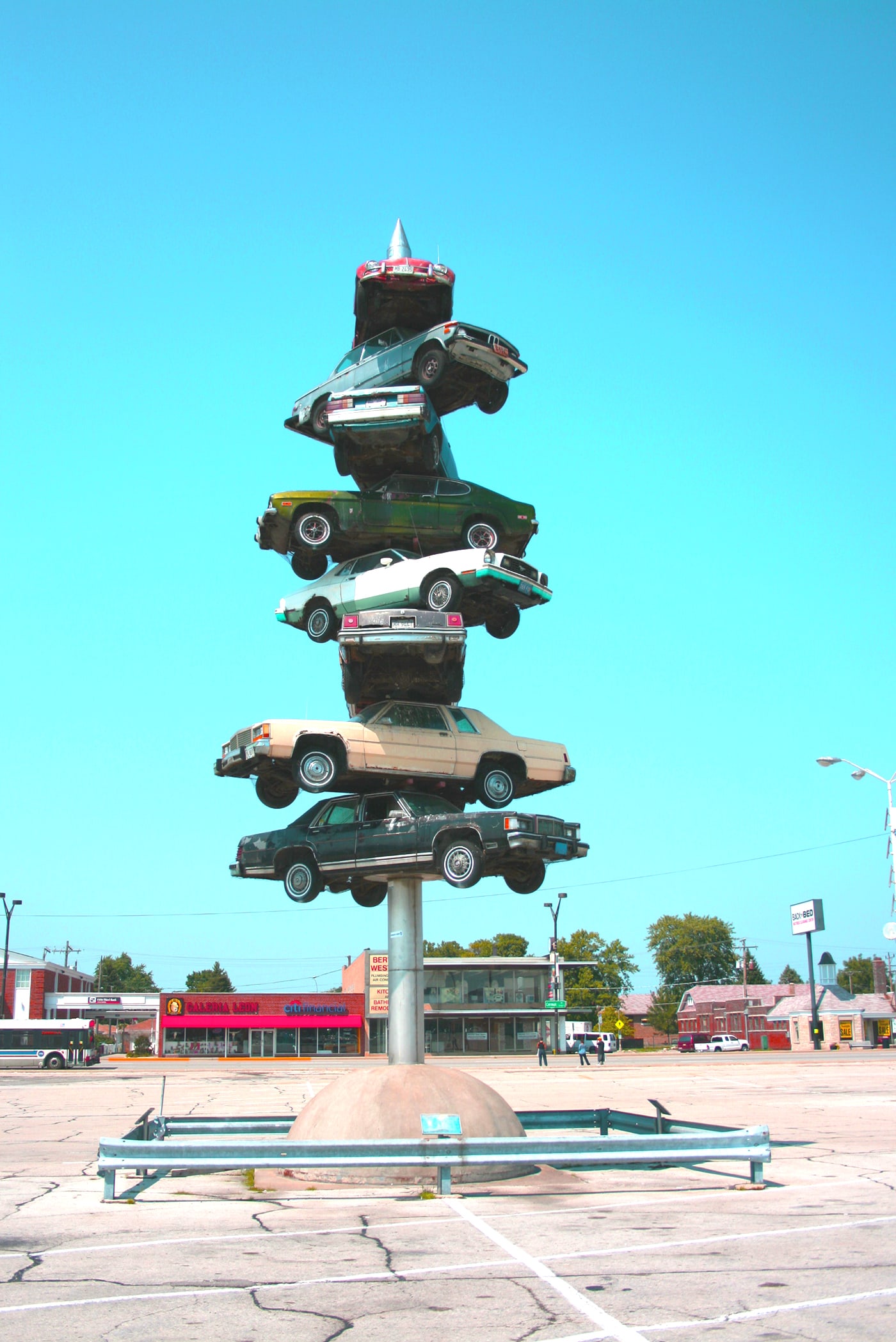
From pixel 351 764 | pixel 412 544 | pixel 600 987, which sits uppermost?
pixel 412 544

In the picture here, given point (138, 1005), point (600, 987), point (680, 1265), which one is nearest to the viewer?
point (680, 1265)

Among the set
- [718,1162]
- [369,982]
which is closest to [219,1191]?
[718,1162]

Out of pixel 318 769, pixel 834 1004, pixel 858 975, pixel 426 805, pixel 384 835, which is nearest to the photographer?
pixel 384 835

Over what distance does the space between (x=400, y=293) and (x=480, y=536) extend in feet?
15.5

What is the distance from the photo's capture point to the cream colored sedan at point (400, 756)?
61.5 feet

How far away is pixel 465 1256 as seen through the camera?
9148 millimetres

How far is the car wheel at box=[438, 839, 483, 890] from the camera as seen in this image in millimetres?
17656

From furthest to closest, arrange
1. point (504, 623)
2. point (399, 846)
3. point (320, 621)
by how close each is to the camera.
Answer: point (504, 623), point (320, 621), point (399, 846)

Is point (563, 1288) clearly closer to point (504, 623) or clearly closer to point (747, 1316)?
point (747, 1316)

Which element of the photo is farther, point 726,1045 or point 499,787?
point 726,1045

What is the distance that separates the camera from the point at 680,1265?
864 cm

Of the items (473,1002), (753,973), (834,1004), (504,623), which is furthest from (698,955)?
(504,623)

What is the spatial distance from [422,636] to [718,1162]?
902 centimetres

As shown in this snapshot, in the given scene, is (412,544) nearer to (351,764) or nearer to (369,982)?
(351,764)
